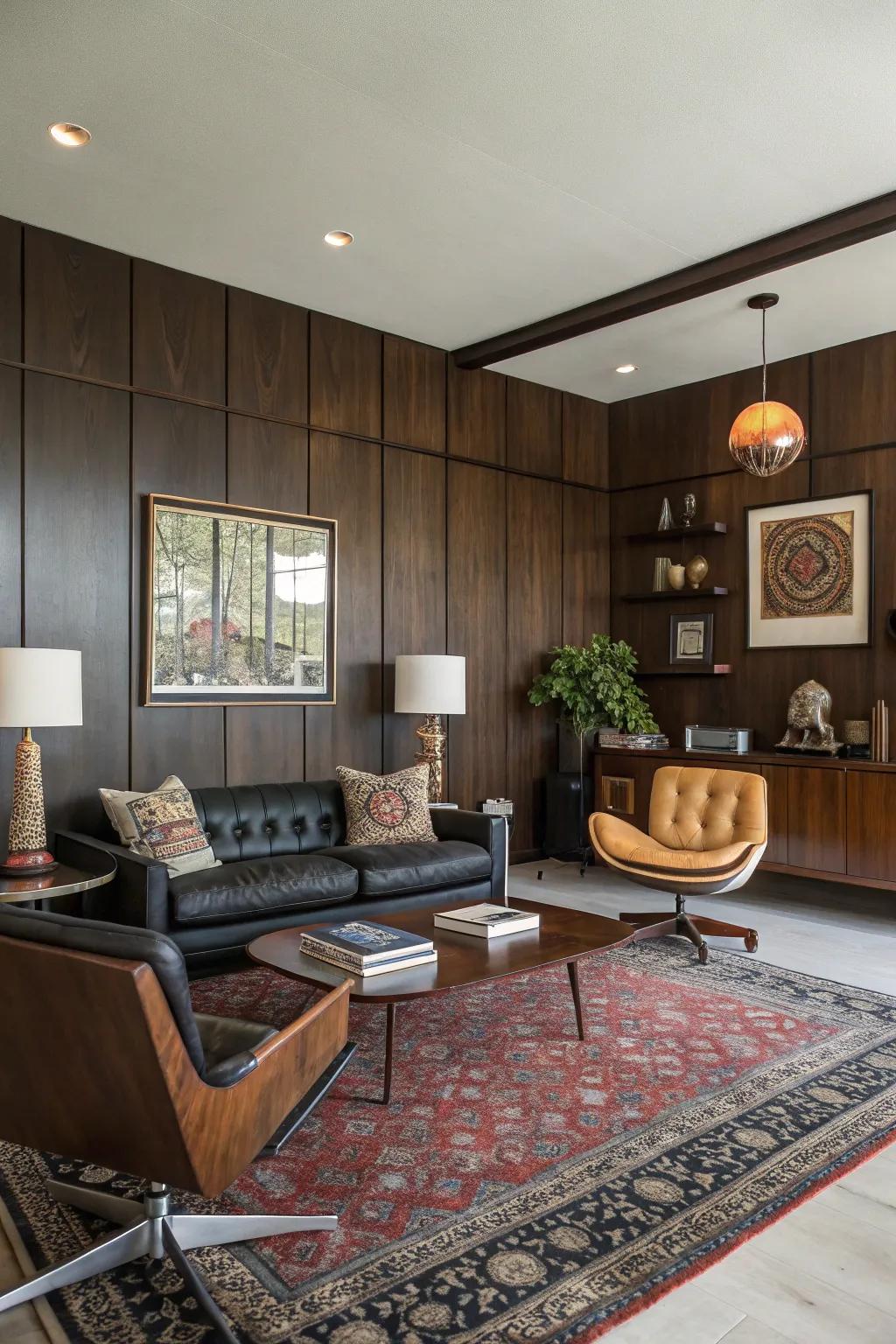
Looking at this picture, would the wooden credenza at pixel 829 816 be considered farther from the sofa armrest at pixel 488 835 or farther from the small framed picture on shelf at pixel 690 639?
the sofa armrest at pixel 488 835

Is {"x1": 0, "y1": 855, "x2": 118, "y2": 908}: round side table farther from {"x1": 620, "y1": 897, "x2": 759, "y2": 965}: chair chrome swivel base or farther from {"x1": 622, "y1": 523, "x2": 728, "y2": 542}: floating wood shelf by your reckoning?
{"x1": 622, "y1": 523, "x2": 728, "y2": 542}: floating wood shelf

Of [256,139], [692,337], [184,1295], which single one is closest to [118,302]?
[256,139]

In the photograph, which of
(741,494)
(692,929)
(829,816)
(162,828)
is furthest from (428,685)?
(741,494)

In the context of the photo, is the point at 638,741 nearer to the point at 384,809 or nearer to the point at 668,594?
the point at 668,594

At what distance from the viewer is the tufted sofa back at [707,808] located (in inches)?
178

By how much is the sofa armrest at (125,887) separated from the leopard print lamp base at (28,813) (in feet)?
0.64

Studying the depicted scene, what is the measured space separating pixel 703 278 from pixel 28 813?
3.94m

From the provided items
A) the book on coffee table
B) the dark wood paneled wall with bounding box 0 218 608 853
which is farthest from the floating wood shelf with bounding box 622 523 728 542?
the book on coffee table

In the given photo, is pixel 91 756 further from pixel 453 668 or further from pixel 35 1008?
pixel 35 1008

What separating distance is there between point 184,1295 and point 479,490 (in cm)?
506

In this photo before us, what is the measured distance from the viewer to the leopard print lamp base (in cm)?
367

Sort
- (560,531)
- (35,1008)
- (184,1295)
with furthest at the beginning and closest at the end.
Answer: (560,531)
(184,1295)
(35,1008)

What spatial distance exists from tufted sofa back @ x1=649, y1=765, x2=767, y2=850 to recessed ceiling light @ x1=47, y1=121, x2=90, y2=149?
3.80 metres

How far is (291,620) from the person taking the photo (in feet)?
17.1
